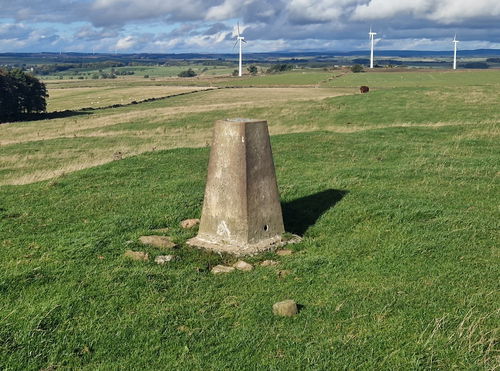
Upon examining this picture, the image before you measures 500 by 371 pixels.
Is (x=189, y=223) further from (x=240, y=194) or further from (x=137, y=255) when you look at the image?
(x=137, y=255)

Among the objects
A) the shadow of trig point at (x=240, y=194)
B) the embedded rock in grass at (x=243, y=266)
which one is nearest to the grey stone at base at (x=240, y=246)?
the shadow of trig point at (x=240, y=194)

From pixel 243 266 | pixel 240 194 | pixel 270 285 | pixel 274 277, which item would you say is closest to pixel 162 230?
pixel 240 194

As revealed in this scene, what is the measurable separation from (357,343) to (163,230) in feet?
19.1

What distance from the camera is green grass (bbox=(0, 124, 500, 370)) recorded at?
6.16 meters

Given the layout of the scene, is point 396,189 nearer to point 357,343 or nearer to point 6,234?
point 357,343

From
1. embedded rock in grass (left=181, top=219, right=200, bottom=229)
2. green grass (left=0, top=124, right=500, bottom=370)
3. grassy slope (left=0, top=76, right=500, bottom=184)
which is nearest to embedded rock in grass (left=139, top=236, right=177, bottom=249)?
green grass (left=0, top=124, right=500, bottom=370)

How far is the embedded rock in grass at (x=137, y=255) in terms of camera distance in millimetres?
9117

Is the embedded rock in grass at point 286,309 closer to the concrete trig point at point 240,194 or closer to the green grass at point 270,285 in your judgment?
the green grass at point 270,285

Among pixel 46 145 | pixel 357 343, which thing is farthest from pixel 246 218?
pixel 46 145

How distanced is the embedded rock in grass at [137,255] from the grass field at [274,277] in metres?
0.19

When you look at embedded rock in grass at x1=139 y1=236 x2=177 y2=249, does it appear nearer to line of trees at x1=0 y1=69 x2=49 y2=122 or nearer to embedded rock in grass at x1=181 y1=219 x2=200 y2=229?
embedded rock in grass at x1=181 y1=219 x2=200 y2=229

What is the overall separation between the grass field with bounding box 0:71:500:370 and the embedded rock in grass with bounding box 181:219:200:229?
0.37 metres

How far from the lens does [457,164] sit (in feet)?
53.4

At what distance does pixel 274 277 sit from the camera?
27.8ft
